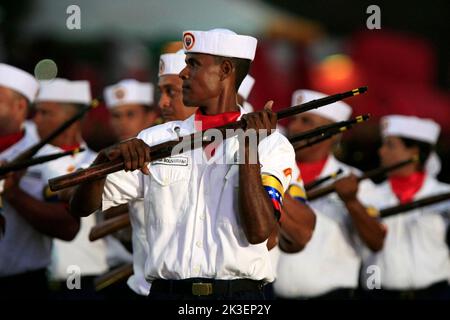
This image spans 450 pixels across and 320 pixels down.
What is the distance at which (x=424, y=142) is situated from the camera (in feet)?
33.5

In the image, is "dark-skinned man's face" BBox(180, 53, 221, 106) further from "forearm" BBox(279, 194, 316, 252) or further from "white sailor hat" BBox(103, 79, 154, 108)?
"white sailor hat" BBox(103, 79, 154, 108)

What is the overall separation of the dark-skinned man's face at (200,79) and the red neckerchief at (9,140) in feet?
8.96

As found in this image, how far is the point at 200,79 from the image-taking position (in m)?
5.82

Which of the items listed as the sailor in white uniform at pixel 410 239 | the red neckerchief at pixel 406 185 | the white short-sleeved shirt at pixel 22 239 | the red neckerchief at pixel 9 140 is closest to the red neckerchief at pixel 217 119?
the white short-sleeved shirt at pixel 22 239

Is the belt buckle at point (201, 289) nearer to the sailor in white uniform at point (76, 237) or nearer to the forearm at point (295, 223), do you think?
the forearm at point (295, 223)

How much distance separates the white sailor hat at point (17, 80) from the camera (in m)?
8.55

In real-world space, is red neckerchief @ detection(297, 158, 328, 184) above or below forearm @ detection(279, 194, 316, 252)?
above

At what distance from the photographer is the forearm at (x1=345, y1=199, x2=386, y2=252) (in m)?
8.63

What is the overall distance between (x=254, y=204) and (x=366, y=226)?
348 centimetres

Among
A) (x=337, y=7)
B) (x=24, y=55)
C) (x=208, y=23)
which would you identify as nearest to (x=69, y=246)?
(x=24, y=55)

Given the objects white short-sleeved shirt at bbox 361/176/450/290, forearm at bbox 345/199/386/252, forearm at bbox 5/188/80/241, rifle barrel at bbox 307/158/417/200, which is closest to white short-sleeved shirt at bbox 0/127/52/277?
forearm at bbox 5/188/80/241

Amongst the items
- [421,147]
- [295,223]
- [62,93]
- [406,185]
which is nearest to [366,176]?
[406,185]

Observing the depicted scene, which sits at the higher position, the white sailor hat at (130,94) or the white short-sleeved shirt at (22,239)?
the white sailor hat at (130,94)

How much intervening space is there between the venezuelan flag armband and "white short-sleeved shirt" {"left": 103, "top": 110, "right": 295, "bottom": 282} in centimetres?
3
